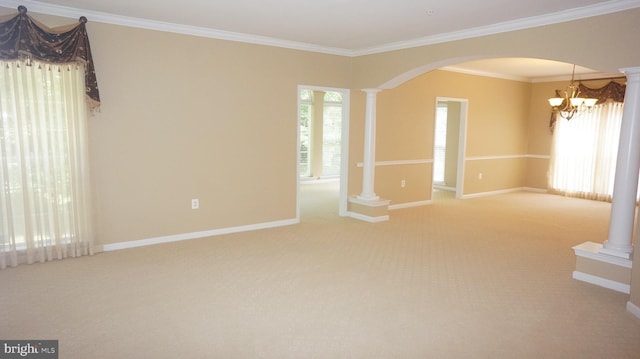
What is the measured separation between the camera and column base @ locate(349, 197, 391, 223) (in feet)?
21.3

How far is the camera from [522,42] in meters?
4.39

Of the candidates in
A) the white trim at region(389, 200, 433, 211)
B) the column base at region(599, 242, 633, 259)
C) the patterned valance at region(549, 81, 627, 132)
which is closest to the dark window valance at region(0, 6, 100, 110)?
the white trim at region(389, 200, 433, 211)

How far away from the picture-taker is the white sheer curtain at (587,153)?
27.9 ft

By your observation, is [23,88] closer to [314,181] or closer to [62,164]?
[62,164]

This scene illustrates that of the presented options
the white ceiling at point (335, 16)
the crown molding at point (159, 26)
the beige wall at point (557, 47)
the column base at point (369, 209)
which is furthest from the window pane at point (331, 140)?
the white ceiling at point (335, 16)

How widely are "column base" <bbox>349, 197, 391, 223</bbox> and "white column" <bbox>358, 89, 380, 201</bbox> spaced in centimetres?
8

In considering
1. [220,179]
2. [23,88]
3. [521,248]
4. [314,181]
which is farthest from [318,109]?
[23,88]

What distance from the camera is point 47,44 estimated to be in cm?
407

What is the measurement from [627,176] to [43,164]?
572 centimetres

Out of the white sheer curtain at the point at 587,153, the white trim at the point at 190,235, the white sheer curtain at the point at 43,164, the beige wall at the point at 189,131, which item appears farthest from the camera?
the white sheer curtain at the point at 587,153

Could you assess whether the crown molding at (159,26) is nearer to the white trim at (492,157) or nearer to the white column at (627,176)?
the white column at (627,176)

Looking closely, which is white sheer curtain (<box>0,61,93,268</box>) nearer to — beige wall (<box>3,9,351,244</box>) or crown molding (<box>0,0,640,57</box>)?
beige wall (<box>3,9,351,244</box>)

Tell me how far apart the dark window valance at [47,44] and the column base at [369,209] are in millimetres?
3907

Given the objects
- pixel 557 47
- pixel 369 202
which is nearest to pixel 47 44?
pixel 369 202
